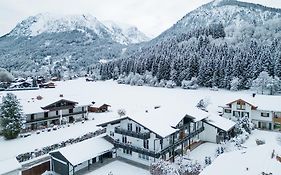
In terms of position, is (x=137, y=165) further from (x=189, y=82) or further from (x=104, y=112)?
(x=189, y=82)

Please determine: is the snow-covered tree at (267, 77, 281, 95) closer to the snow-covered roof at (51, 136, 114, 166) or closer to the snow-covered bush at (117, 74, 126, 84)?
the snow-covered roof at (51, 136, 114, 166)

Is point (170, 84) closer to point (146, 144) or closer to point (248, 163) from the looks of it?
point (146, 144)

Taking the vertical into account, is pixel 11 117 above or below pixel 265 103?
below

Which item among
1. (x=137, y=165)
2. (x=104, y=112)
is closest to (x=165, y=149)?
(x=137, y=165)

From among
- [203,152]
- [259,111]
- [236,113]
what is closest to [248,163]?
[203,152]

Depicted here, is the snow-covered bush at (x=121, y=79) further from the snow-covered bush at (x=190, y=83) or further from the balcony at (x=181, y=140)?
the balcony at (x=181, y=140)

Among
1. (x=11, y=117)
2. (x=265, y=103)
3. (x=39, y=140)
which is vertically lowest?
(x=39, y=140)
